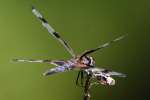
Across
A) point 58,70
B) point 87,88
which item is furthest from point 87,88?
point 58,70

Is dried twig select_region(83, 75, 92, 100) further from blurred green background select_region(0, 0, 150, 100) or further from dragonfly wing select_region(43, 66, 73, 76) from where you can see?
blurred green background select_region(0, 0, 150, 100)

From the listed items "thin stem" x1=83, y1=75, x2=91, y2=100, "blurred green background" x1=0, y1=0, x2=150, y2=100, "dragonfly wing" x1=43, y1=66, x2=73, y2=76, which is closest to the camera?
"dragonfly wing" x1=43, y1=66, x2=73, y2=76

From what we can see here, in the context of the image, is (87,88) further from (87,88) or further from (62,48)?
(62,48)

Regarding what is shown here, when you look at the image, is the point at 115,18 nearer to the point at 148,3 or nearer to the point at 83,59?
the point at 148,3

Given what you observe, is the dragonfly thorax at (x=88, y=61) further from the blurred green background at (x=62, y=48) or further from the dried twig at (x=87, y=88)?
the blurred green background at (x=62, y=48)

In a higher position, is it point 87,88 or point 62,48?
point 62,48

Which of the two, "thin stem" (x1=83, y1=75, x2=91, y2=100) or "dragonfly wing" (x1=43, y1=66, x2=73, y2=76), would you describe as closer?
"dragonfly wing" (x1=43, y1=66, x2=73, y2=76)

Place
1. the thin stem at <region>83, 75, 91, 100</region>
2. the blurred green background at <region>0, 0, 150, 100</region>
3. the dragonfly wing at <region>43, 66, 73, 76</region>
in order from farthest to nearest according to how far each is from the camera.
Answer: the blurred green background at <region>0, 0, 150, 100</region>, the thin stem at <region>83, 75, 91, 100</region>, the dragonfly wing at <region>43, 66, 73, 76</region>

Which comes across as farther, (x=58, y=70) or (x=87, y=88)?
(x=87, y=88)

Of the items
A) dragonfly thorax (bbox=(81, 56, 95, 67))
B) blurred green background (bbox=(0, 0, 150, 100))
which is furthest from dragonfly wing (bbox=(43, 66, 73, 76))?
blurred green background (bbox=(0, 0, 150, 100))
